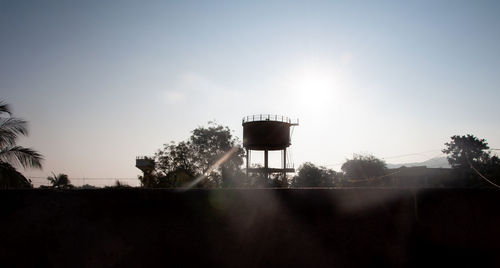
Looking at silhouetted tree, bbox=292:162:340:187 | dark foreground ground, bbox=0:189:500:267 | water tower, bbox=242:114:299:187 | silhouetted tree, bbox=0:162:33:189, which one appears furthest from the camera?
silhouetted tree, bbox=292:162:340:187

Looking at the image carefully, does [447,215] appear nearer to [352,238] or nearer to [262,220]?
[352,238]

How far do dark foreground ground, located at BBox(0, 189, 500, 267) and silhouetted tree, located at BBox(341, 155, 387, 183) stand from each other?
4296cm

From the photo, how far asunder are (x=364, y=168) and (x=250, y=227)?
150 ft

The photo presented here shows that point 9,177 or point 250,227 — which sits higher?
point 9,177

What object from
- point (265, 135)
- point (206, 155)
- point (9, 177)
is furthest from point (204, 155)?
point (9, 177)

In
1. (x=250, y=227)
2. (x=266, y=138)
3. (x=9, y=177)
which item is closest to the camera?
(x=250, y=227)

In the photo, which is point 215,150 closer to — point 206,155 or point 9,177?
point 206,155

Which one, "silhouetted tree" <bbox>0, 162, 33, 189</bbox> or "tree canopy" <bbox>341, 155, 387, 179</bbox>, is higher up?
"tree canopy" <bbox>341, 155, 387, 179</bbox>

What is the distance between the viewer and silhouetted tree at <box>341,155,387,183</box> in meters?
44.0

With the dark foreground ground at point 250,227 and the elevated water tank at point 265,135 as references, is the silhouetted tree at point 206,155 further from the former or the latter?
the dark foreground ground at point 250,227

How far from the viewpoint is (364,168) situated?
147 feet

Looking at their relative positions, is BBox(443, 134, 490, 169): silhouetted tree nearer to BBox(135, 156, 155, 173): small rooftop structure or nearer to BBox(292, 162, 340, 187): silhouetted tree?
BBox(292, 162, 340, 187): silhouetted tree

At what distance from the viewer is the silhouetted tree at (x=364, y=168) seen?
43969 millimetres

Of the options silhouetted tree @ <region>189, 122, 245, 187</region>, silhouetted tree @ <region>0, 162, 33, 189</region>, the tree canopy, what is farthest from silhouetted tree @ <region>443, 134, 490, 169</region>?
silhouetted tree @ <region>0, 162, 33, 189</region>
